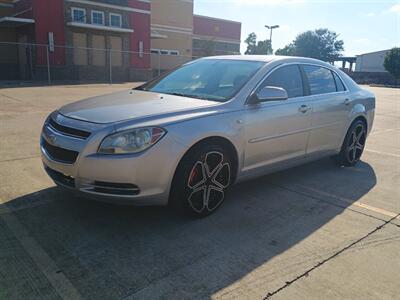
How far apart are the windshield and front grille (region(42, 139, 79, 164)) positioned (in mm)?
1468

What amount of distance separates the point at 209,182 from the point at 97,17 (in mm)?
27833

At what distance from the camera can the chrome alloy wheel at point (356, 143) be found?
19.8 feet

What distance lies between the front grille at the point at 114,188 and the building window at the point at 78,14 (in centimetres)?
2678

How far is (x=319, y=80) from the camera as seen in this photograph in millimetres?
5379

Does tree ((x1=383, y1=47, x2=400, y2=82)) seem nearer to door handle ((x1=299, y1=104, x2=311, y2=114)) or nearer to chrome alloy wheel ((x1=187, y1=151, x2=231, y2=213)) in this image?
door handle ((x1=299, y1=104, x2=311, y2=114))

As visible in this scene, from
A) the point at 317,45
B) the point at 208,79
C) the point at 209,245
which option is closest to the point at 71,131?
the point at 209,245

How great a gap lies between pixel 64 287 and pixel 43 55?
85.7ft

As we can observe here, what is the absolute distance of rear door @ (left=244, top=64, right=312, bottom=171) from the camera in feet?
13.9

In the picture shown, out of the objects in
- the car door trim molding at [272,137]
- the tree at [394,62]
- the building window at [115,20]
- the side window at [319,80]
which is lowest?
the car door trim molding at [272,137]

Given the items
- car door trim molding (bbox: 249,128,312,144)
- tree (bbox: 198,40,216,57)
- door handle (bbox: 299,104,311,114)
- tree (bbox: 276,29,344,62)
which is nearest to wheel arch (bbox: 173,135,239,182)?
car door trim molding (bbox: 249,128,312,144)

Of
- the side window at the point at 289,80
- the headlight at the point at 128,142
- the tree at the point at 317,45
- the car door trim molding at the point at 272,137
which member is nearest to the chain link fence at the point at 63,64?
the side window at the point at 289,80

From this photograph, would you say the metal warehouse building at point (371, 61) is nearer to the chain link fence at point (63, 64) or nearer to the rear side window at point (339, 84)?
the chain link fence at point (63, 64)

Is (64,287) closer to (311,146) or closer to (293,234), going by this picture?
(293,234)

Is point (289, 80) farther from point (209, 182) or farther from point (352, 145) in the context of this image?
point (352, 145)
